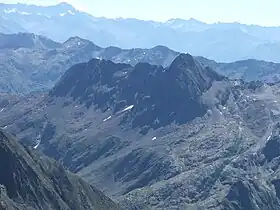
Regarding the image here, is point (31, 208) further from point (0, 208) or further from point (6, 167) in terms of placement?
point (0, 208)

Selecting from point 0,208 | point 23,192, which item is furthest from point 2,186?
point 0,208

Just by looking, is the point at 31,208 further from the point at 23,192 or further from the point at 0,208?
the point at 0,208

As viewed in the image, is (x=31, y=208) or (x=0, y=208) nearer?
(x=0, y=208)

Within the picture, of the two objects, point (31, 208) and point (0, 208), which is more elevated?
point (0, 208)

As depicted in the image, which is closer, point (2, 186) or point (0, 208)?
point (0, 208)

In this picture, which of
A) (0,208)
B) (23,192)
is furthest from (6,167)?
(0,208)

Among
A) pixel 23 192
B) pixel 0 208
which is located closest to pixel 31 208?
pixel 23 192
